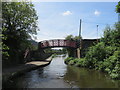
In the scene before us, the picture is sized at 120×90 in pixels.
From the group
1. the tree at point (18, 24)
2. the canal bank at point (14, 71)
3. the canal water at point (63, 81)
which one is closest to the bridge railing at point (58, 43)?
the tree at point (18, 24)

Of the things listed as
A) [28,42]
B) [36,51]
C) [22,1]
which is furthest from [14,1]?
[36,51]

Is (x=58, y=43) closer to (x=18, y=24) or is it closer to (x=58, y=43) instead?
(x=58, y=43)

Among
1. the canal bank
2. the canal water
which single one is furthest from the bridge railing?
the canal water

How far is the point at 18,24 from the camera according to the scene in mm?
16547

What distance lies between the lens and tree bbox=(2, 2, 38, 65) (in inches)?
604

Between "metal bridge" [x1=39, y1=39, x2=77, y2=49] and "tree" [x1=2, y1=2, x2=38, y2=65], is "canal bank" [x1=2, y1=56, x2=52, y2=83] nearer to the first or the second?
"tree" [x1=2, y1=2, x2=38, y2=65]

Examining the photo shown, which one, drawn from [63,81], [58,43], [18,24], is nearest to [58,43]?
[58,43]

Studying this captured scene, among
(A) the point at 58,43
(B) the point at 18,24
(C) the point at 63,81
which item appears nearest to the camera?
(C) the point at 63,81

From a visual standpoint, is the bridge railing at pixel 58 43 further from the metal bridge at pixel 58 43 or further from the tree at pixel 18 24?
the tree at pixel 18 24

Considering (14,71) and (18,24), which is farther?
(18,24)

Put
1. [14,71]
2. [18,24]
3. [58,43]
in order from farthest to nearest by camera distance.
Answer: [58,43]
[18,24]
[14,71]

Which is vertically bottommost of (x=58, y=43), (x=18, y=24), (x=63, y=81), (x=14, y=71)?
(x=63, y=81)

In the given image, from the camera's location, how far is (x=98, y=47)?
15109 millimetres

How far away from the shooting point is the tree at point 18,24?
15.3 meters
